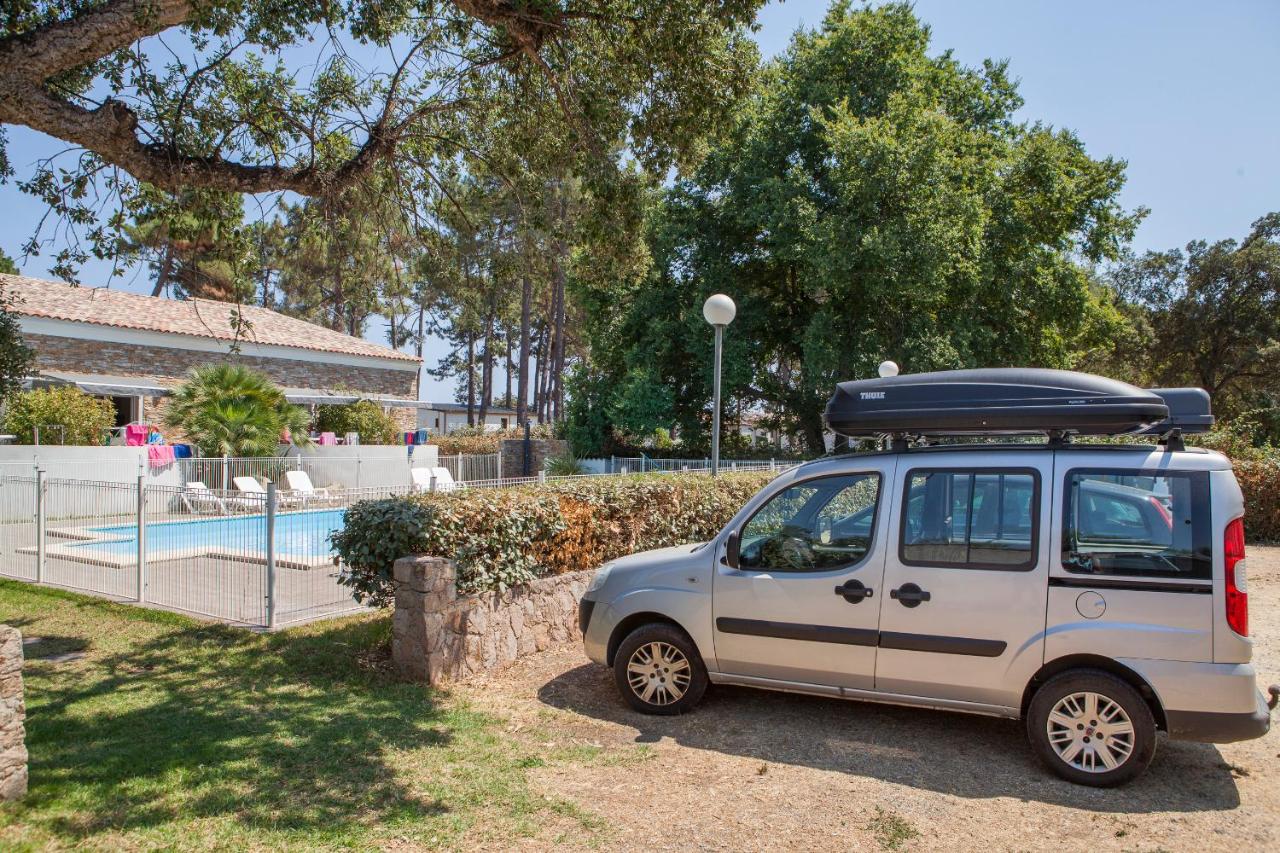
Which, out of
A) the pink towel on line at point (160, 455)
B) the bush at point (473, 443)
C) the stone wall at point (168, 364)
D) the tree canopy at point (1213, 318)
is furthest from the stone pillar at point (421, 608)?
the tree canopy at point (1213, 318)

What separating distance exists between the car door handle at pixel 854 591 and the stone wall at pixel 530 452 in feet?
76.7

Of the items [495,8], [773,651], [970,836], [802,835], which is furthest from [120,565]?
[970,836]

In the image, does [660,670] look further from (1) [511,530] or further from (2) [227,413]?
(2) [227,413]

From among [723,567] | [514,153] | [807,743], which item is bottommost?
[807,743]

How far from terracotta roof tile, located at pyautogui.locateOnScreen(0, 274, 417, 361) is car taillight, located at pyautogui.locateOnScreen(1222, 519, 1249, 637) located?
2326 centimetres

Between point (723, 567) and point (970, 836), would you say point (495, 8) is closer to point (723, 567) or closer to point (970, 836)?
point (723, 567)

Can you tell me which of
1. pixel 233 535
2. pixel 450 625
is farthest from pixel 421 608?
pixel 233 535

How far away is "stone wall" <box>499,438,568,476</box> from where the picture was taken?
28250mm

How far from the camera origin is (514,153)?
35.6ft

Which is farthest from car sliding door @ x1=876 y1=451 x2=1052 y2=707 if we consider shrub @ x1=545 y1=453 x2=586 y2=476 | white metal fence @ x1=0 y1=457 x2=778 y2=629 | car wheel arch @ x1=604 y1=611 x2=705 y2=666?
shrub @ x1=545 y1=453 x2=586 y2=476

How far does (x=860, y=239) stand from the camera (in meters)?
21.7

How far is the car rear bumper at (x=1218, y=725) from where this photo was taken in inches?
169

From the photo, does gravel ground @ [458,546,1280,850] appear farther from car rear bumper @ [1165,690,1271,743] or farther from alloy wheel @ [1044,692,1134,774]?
car rear bumper @ [1165,690,1271,743]

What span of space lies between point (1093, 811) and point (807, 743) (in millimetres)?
1641
